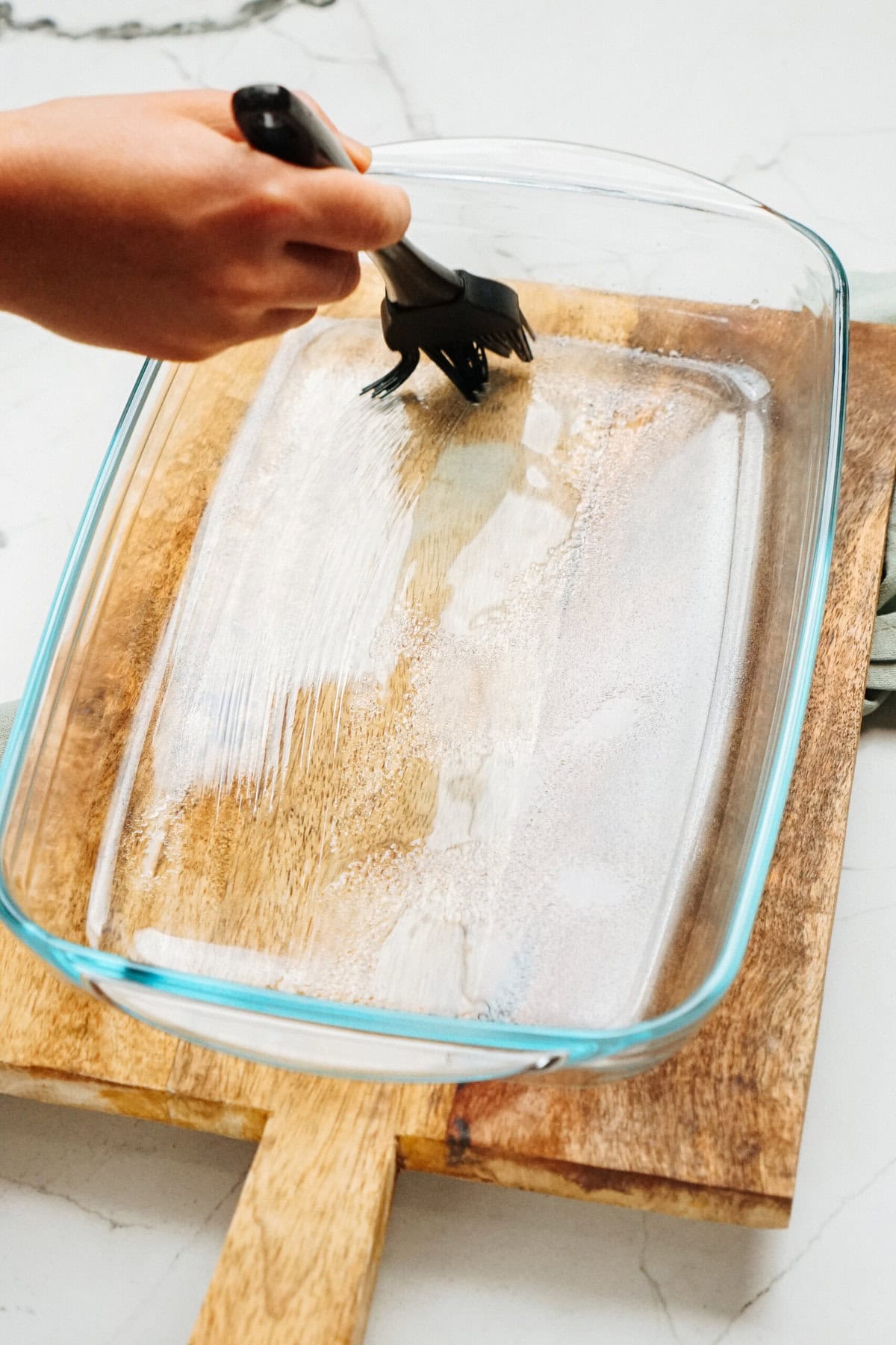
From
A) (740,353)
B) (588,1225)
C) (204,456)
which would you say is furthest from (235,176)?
(588,1225)

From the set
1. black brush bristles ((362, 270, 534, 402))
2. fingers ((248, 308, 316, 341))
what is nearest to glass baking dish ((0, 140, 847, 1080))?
black brush bristles ((362, 270, 534, 402))

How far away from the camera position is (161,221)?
0.48 metres

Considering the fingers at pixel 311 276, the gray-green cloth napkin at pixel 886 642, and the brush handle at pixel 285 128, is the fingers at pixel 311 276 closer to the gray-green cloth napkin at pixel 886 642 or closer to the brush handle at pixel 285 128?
the brush handle at pixel 285 128

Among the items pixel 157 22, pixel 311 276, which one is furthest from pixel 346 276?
pixel 157 22

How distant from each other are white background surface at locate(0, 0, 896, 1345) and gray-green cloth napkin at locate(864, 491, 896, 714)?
1.2 inches

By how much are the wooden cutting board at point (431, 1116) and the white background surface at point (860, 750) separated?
4 centimetres

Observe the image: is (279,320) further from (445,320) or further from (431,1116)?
(431,1116)

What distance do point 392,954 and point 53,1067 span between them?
6.1 inches

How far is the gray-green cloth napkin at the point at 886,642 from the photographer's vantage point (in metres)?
0.63

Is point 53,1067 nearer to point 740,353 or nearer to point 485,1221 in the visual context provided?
point 485,1221

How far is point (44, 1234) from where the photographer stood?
57 centimetres

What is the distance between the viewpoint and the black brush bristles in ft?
2.30

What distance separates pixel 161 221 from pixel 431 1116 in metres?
0.38

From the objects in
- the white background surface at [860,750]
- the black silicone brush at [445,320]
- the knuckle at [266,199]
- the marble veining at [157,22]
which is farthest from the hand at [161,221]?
the marble veining at [157,22]
